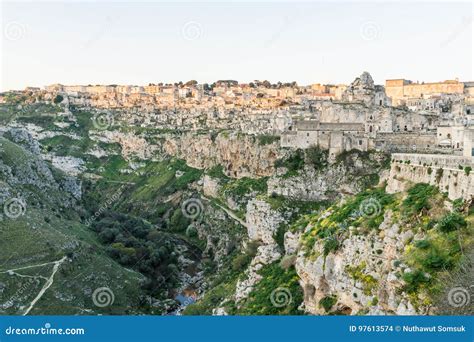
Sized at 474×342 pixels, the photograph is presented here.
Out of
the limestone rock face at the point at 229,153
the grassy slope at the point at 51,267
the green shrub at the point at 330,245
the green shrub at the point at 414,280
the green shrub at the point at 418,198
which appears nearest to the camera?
the green shrub at the point at 414,280

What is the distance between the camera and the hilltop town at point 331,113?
1971 inches

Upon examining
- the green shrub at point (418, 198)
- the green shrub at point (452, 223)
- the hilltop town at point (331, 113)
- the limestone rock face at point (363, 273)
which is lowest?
the limestone rock face at point (363, 273)

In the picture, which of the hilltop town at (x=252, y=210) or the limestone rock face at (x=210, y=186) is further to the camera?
the limestone rock face at (x=210, y=186)

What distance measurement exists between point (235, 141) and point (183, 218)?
14.2 metres

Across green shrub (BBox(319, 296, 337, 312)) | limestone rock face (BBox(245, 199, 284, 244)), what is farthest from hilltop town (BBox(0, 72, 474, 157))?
green shrub (BBox(319, 296, 337, 312))

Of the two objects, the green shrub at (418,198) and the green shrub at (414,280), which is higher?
the green shrub at (418,198)

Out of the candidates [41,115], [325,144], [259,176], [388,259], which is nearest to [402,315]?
[388,259]

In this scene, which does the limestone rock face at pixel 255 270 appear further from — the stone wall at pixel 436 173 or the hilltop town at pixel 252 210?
the stone wall at pixel 436 173

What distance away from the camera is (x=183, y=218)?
257ft

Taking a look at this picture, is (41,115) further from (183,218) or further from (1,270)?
(1,270)

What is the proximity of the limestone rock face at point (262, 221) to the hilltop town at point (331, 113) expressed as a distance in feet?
28.0

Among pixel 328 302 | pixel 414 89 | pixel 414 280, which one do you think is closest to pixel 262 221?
pixel 328 302

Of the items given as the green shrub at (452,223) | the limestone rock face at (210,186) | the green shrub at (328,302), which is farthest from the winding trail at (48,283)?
the green shrub at (452,223)

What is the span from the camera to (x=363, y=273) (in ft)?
79.8
